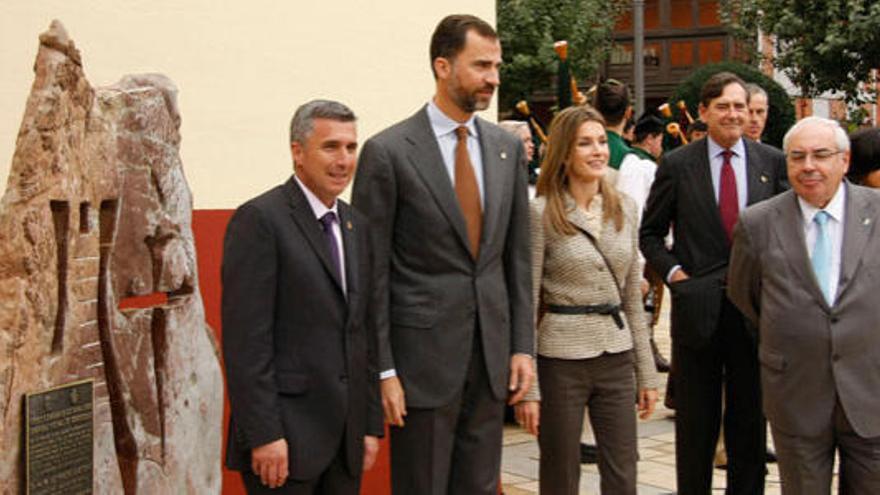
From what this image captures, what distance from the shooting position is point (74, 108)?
3.96 m

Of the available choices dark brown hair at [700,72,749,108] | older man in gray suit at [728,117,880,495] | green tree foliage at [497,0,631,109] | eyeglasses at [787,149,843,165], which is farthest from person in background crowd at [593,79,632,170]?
green tree foliage at [497,0,631,109]

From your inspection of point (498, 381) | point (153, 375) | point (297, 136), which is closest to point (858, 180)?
point (498, 381)

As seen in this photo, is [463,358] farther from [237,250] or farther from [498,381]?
[237,250]

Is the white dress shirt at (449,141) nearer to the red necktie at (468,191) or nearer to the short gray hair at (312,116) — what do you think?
the red necktie at (468,191)

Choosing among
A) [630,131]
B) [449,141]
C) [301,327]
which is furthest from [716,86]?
[630,131]

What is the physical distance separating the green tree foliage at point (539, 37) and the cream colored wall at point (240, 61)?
22.2m

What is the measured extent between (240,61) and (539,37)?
23.8 meters

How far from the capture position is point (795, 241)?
17.0 ft

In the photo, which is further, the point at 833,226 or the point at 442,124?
the point at 833,226

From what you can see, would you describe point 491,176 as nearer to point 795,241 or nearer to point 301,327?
point 301,327

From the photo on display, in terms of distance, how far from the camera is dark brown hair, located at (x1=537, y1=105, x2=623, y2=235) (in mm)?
5465

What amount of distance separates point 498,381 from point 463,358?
183mm

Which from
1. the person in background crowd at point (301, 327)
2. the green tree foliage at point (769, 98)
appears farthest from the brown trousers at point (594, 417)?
the green tree foliage at point (769, 98)

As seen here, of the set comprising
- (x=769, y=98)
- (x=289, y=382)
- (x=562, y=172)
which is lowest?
(x=289, y=382)
